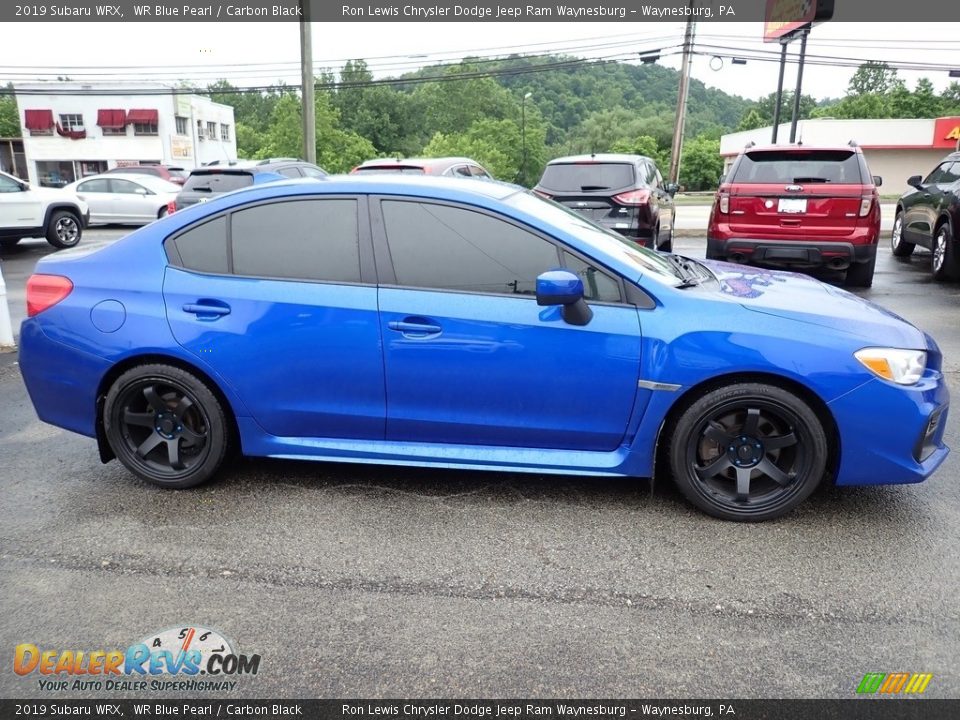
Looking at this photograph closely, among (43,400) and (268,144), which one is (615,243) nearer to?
(43,400)

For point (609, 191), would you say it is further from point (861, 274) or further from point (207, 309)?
point (207, 309)

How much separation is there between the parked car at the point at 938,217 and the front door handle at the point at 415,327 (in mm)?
8866

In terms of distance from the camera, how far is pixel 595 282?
350cm

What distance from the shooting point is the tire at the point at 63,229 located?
47.6 feet

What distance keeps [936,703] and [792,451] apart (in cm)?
127

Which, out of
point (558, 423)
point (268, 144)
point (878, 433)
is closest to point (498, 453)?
point (558, 423)

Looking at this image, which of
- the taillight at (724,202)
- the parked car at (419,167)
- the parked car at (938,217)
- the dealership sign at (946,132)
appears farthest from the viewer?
the dealership sign at (946,132)

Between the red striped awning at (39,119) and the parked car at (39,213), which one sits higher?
the red striped awning at (39,119)

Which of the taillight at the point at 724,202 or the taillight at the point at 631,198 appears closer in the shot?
Answer: the taillight at the point at 724,202

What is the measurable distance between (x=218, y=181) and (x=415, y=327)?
11.2m

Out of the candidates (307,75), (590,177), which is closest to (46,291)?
(590,177)

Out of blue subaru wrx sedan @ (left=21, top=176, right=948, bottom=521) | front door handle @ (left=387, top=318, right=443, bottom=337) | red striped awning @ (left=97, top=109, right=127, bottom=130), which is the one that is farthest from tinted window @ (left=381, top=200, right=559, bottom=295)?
red striped awning @ (left=97, top=109, right=127, bottom=130)

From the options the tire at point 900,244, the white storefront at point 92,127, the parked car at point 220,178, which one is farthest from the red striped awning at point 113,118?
the tire at point 900,244
